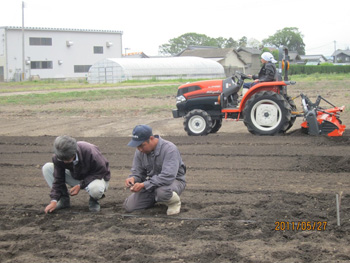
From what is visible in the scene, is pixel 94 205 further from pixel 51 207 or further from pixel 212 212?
pixel 212 212

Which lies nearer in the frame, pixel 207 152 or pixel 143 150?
pixel 143 150

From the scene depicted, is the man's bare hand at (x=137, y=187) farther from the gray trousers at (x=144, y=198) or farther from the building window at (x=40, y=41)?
the building window at (x=40, y=41)

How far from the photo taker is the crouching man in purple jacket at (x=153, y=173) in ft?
19.1

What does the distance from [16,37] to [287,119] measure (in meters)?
50.9

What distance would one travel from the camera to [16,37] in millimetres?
57375

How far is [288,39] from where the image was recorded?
115875 millimetres

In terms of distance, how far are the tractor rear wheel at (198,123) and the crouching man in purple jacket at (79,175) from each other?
6.26 m

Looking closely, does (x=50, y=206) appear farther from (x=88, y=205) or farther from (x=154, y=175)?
(x=154, y=175)

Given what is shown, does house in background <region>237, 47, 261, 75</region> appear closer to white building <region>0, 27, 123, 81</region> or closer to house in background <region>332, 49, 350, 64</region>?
white building <region>0, 27, 123, 81</region>

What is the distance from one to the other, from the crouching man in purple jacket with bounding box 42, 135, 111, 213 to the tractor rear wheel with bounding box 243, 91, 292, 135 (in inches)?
244

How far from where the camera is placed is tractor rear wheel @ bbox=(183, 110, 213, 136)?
1247 cm

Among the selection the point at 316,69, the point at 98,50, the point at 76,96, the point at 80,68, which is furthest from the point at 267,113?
the point at 98,50

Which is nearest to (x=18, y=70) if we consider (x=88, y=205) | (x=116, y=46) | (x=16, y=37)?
(x=16, y=37)

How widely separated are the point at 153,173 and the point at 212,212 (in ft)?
2.76
